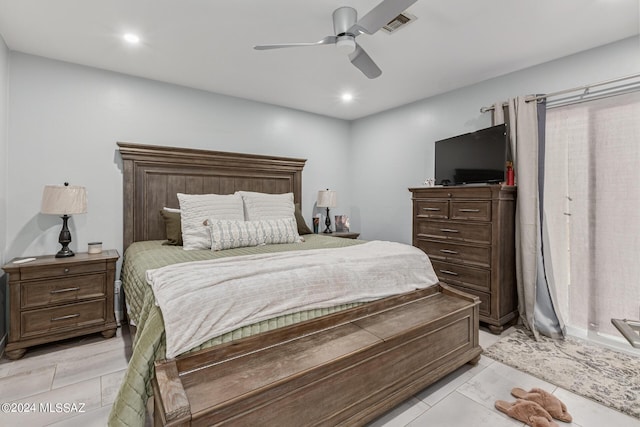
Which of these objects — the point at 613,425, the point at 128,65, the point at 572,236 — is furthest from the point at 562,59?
the point at 128,65

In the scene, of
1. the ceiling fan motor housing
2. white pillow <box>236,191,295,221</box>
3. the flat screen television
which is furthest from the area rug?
the ceiling fan motor housing

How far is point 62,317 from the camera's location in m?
2.50

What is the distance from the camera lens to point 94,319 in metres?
2.62

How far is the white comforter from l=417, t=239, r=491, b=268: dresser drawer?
87 centimetres

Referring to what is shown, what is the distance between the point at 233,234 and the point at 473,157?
2.49m

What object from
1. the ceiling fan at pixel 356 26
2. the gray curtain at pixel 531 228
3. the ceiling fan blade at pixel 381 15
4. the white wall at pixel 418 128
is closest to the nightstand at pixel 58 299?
the ceiling fan at pixel 356 26

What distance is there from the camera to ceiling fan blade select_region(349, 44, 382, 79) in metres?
2.22

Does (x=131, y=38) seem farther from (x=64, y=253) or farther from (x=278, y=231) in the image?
(x=278, y=231)

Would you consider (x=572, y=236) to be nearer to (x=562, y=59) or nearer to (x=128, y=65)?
(x=562, y=59)

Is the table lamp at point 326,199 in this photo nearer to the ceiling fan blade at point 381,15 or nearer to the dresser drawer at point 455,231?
the dresser drawer at point 455,231

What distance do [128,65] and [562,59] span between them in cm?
402

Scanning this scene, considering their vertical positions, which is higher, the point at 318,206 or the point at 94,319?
the point at 318,206

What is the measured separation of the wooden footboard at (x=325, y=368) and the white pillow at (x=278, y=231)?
1.27 metres

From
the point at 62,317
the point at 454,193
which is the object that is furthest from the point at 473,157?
the point at 62,317
